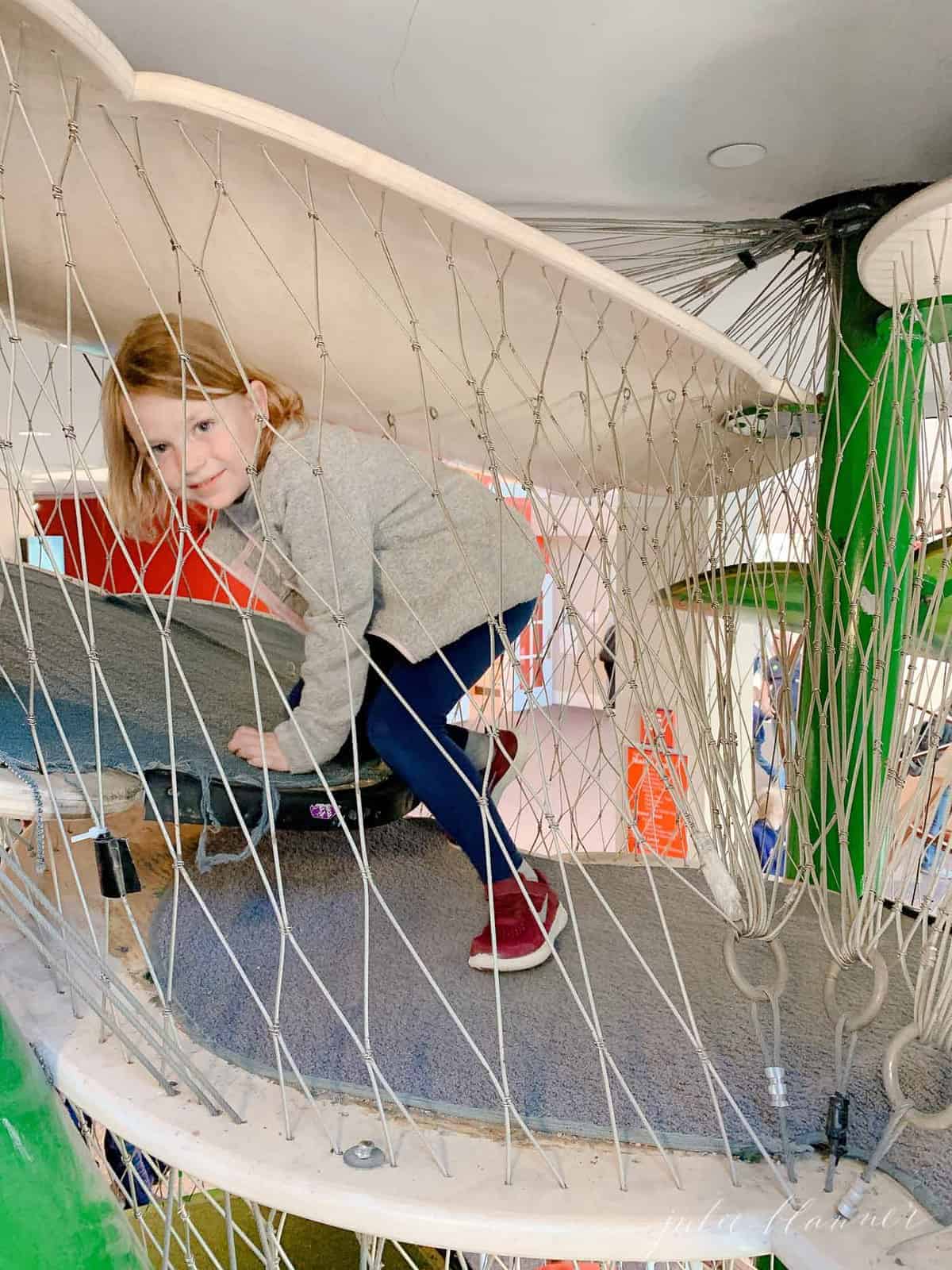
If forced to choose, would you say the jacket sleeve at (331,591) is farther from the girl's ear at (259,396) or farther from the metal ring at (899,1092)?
the metal ring at (899,1092)

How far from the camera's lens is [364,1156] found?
577 mm

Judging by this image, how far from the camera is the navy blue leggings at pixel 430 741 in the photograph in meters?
0.80

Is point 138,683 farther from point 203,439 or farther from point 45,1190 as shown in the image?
point 45,1190

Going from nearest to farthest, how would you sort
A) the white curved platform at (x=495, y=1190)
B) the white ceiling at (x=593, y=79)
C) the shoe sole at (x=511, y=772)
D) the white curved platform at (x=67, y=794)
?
the white curved platform at (x=495, y=1190)
the white curved platform at (x=67, y=794)
the white ceiling at (x=593, y=79)
the shoe sole at (x=511, y=772)

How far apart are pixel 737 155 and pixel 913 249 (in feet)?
0.90

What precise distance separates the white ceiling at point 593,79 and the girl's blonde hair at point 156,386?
28 cm

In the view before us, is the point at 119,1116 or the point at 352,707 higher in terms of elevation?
the point at 352,707

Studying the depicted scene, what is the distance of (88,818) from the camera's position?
710 mm

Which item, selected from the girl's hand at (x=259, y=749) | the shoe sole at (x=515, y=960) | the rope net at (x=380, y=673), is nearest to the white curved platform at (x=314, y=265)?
the rope net at (x=380, y=673)

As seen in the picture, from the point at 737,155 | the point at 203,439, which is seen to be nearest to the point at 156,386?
the point at 203,439

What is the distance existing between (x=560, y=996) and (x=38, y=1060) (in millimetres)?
386

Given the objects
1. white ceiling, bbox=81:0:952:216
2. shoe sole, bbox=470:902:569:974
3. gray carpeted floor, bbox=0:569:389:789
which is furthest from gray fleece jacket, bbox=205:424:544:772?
white ceiling, bbox=81:0:952:216

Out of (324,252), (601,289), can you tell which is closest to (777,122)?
(601,289)

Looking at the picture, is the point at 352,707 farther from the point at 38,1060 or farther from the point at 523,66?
the point at 523,66
